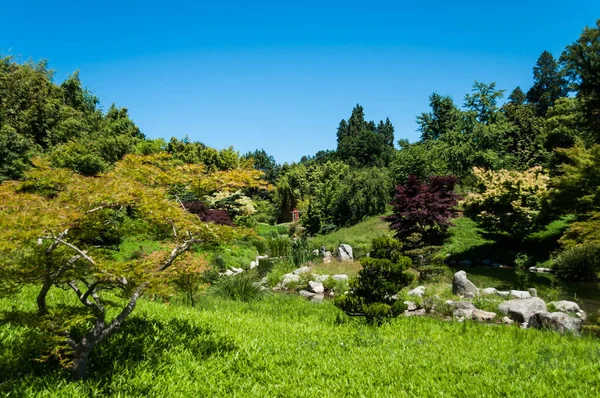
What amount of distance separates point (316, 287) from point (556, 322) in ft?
20.0

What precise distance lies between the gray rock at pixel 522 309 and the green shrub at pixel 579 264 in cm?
512

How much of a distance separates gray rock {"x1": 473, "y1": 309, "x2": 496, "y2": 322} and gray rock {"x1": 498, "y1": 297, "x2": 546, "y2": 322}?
0.29 metres

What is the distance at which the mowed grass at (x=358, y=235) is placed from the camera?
63.5ft

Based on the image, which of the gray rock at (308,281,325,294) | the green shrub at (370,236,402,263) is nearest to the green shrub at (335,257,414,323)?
the green shrub at (370,236,402,263)

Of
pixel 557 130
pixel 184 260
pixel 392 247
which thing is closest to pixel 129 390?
pixel 184 260

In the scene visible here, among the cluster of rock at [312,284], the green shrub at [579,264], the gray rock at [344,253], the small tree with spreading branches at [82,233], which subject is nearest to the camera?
the small tree with spreading branches at [82,233]

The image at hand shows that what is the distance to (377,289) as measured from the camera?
6094 millimetres

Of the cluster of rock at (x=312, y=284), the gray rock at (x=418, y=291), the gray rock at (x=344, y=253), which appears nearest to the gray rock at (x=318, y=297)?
the cluster of rock at (x=312, y=284)

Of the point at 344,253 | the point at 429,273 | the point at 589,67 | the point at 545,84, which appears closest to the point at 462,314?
the point at 429,273

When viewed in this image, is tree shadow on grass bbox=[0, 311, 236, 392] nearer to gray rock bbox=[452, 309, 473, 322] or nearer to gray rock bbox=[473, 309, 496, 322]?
gray rock bbox=[452, 309, 473, 322]

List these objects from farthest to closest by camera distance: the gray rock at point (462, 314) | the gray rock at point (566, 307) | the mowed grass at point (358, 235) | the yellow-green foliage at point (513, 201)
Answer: the mowed grass at point (358, 235), the yellow-green foliage at point (513, 201), the gray rock at point (566, 307), the gray rock at point (462, 314)

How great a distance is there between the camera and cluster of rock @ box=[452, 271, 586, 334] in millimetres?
6227

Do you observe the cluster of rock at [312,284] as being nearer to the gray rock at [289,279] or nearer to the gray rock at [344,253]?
the gray rock at [289,279]

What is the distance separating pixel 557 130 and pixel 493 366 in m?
28.7
